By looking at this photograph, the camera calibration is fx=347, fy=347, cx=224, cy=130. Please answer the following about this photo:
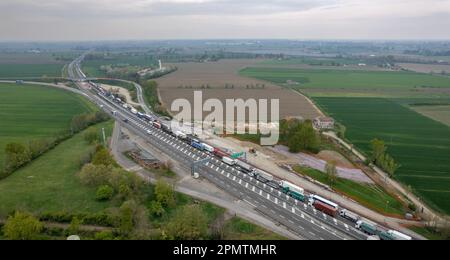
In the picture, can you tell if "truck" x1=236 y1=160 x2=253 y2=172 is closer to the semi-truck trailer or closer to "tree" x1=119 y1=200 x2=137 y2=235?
"tree" x1=119 y1=200 x2=137 y2=235

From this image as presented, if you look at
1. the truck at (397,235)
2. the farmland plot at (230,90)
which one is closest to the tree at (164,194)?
the truck at (397,235)

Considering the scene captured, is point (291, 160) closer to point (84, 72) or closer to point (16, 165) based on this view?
point (16, 165)

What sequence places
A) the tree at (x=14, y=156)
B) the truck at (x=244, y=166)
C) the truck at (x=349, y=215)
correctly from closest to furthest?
the truck at (x=349, y=215)
the truck at (x=244, y=166)
the tree at (x=14, y=156)

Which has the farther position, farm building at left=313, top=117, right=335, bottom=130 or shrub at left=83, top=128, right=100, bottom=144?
farm building at left=313, top=117, right=335, bottom=130

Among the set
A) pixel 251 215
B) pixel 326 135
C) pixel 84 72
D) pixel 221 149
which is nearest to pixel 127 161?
pixel 221 149

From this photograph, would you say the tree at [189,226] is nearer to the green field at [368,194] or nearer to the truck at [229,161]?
the truck at [229,161]
